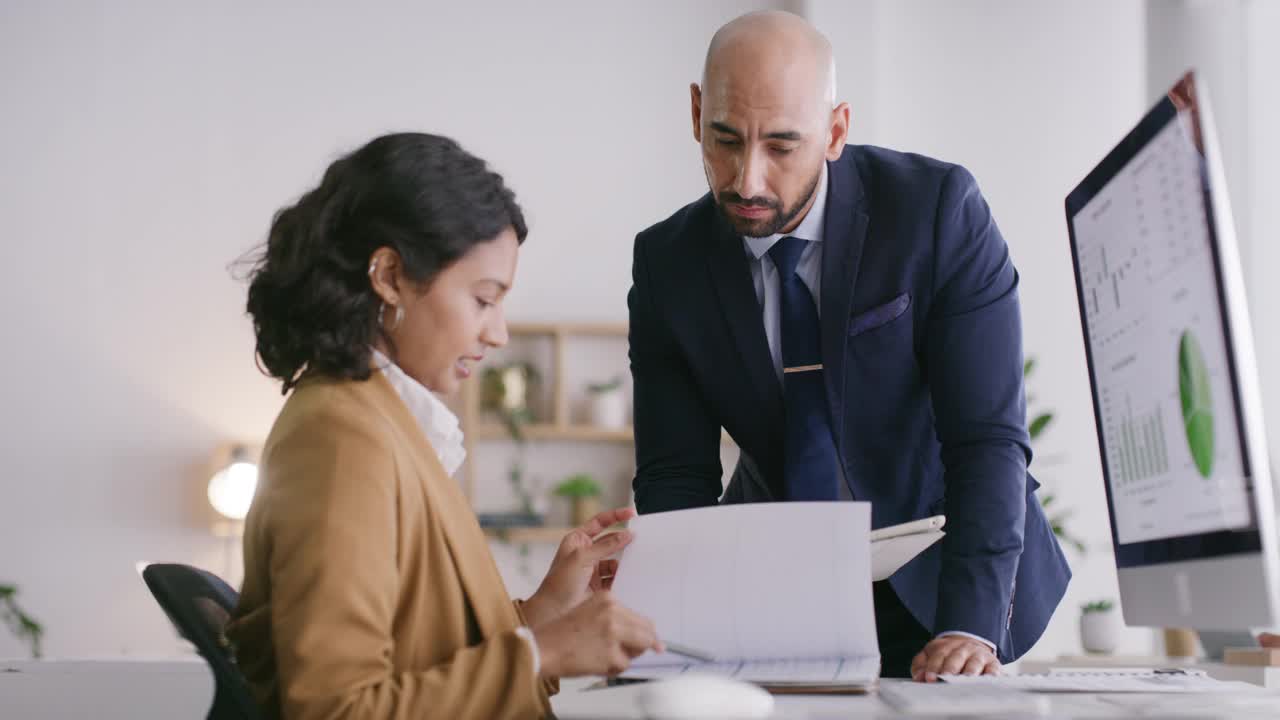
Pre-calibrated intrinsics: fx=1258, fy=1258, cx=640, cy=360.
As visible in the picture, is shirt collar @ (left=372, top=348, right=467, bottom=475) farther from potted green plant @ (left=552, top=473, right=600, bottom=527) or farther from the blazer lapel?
potted green plant @ (left=552, top=473, right=600, bottom=527)

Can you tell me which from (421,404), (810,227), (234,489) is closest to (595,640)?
(421,404)

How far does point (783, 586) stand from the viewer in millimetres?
1239

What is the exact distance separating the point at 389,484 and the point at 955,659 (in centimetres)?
64

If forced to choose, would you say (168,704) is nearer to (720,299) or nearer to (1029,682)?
(720,299)

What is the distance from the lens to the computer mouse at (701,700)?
3.05ft

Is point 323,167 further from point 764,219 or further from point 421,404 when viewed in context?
point 421,404

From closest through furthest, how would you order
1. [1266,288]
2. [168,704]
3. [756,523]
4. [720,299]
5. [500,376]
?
[756,523]
[720,299]
[168,704]
[1266,288]
[500,376]

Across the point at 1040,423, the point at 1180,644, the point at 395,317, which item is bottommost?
the point at 1180,644

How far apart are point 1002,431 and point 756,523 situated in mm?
482

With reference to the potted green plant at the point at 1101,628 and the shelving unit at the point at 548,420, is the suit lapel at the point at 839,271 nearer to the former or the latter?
the potted green plant at the point at 1101,628

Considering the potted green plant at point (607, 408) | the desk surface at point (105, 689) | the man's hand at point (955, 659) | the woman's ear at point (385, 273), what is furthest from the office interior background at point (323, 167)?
the woman's ear at point (385, 273)

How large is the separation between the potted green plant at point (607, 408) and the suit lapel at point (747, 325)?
308 cm

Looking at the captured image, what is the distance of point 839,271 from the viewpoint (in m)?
1.66

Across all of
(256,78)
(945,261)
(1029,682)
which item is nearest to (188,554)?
(256,78)
